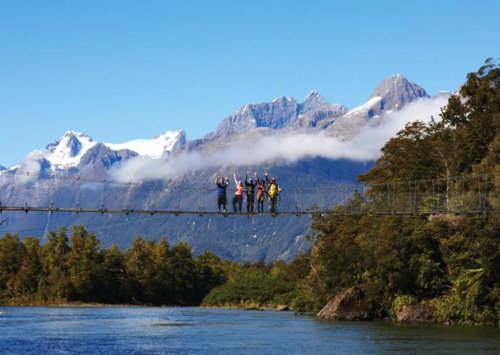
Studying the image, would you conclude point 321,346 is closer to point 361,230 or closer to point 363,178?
point 361,230

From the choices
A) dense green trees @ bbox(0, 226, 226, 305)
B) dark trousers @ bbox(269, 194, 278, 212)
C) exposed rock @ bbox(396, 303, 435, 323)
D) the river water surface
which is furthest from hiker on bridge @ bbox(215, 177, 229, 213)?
dense green trees @ bbox(0, 226, 226, 305)

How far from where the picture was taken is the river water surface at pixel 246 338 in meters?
41.3

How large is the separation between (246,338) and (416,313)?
15523 mm

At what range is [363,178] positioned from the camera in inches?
3265

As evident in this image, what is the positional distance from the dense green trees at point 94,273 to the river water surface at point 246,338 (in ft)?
191

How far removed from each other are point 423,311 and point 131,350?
24.2 metres

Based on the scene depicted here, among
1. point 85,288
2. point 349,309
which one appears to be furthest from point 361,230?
point 85,288

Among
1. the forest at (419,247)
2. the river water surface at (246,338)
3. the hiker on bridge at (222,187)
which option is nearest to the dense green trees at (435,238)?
the forest at (419,247)

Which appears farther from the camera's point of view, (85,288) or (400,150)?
(85,288)

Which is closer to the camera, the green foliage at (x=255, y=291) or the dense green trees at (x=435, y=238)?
the dense green trees at (x=435, y=238)

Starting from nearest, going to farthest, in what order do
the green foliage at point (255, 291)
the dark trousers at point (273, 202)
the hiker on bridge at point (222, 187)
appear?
1. the hiker on bridge at point (222, 187)
2. the dark trousers at point (273, 202)
3. the green foliage at point (255, 291)

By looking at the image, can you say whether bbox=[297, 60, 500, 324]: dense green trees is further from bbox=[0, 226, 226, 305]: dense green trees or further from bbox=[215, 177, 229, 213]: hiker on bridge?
bbox=[0, 226, 226, 305]: dense green trees

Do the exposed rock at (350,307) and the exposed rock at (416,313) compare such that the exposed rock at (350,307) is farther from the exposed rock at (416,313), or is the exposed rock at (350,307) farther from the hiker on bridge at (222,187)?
the hiker on bridge at (222,187)

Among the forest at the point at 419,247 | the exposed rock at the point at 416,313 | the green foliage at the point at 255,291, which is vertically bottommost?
the green foliage at the point at 255,291
